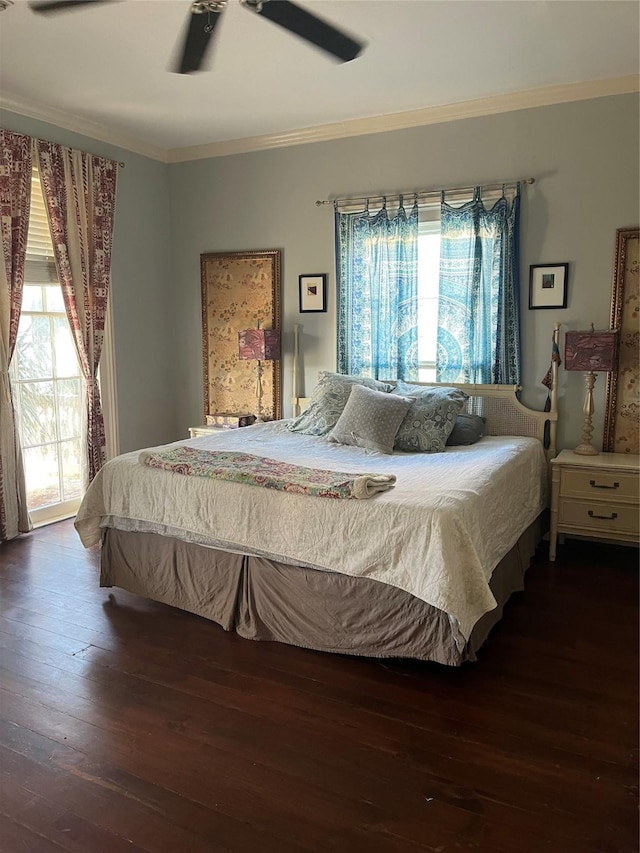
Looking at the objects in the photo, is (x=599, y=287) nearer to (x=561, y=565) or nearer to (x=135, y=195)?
(x=561, y=565)

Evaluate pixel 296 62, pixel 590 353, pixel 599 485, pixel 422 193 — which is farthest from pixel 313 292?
pixel 599 485

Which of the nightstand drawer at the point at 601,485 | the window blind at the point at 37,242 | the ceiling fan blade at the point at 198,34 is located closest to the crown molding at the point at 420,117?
the window blind at the point at 37,242

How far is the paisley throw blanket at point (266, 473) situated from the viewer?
8.34 ft

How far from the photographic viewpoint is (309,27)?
8.95 ft

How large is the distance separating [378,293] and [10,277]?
2.38 m

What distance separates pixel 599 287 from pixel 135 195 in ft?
11.3

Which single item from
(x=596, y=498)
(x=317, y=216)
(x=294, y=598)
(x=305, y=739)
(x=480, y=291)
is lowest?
(x=305, y=739)

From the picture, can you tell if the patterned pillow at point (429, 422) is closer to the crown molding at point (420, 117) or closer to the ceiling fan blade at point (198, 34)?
the crown molding at point (420, 117)

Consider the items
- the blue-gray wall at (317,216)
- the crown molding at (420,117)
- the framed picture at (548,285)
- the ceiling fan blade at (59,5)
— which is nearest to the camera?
the ceiling fan blade at (59,5)

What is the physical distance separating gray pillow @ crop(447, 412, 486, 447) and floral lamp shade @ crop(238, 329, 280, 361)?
155 cm

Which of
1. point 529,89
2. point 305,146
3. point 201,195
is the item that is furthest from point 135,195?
point 529,89

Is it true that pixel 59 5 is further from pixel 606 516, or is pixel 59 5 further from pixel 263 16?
pixel 606 516

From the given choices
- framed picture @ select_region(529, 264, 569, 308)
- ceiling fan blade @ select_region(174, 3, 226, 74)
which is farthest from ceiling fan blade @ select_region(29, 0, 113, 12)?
framed picture @ select_region(529, 264, 569, 308)

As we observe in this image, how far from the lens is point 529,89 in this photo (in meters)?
3.82
